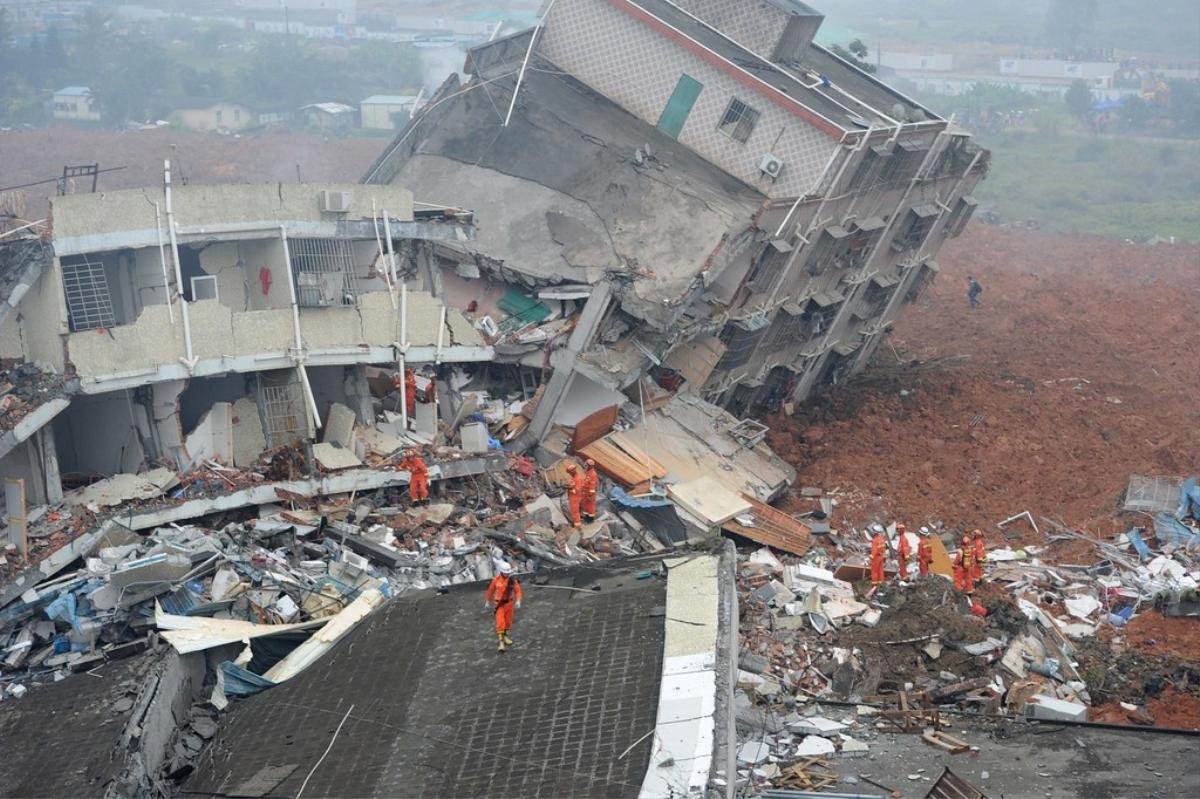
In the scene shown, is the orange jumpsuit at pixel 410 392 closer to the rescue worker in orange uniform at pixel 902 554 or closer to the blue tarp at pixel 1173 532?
the rescue worker in orange uniform at pixel 902 554

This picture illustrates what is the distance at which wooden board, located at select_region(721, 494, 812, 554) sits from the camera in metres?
25.0

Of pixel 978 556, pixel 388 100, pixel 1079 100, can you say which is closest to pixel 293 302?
pixel 978 556

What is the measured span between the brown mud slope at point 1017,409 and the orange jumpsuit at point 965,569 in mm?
4461

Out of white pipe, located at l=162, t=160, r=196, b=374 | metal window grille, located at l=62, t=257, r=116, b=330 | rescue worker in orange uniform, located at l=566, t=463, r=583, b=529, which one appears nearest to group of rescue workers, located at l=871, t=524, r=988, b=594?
rescue worker in orange uniform, located at l=566, t=463, r=583, b=529

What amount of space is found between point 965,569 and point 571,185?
1078 cm

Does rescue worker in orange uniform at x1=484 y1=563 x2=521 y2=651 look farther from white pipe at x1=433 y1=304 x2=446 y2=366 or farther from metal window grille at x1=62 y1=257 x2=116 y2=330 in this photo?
white pipe at x1=433 y1=304 x2=446 y2=366

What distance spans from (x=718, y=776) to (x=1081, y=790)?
4.99 metres

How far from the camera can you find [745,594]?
2238 cm

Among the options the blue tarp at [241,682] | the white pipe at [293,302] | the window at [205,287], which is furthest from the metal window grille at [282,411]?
the blue tarp at [241,682]

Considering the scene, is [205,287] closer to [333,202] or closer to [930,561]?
[333,202]

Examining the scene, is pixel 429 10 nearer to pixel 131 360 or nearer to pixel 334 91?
pixel 334 91

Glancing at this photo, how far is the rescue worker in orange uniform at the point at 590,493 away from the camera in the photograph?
2370 cm

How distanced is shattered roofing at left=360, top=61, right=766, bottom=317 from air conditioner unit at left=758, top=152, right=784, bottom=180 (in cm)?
47

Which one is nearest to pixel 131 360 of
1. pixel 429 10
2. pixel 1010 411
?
pixel 1010 411
